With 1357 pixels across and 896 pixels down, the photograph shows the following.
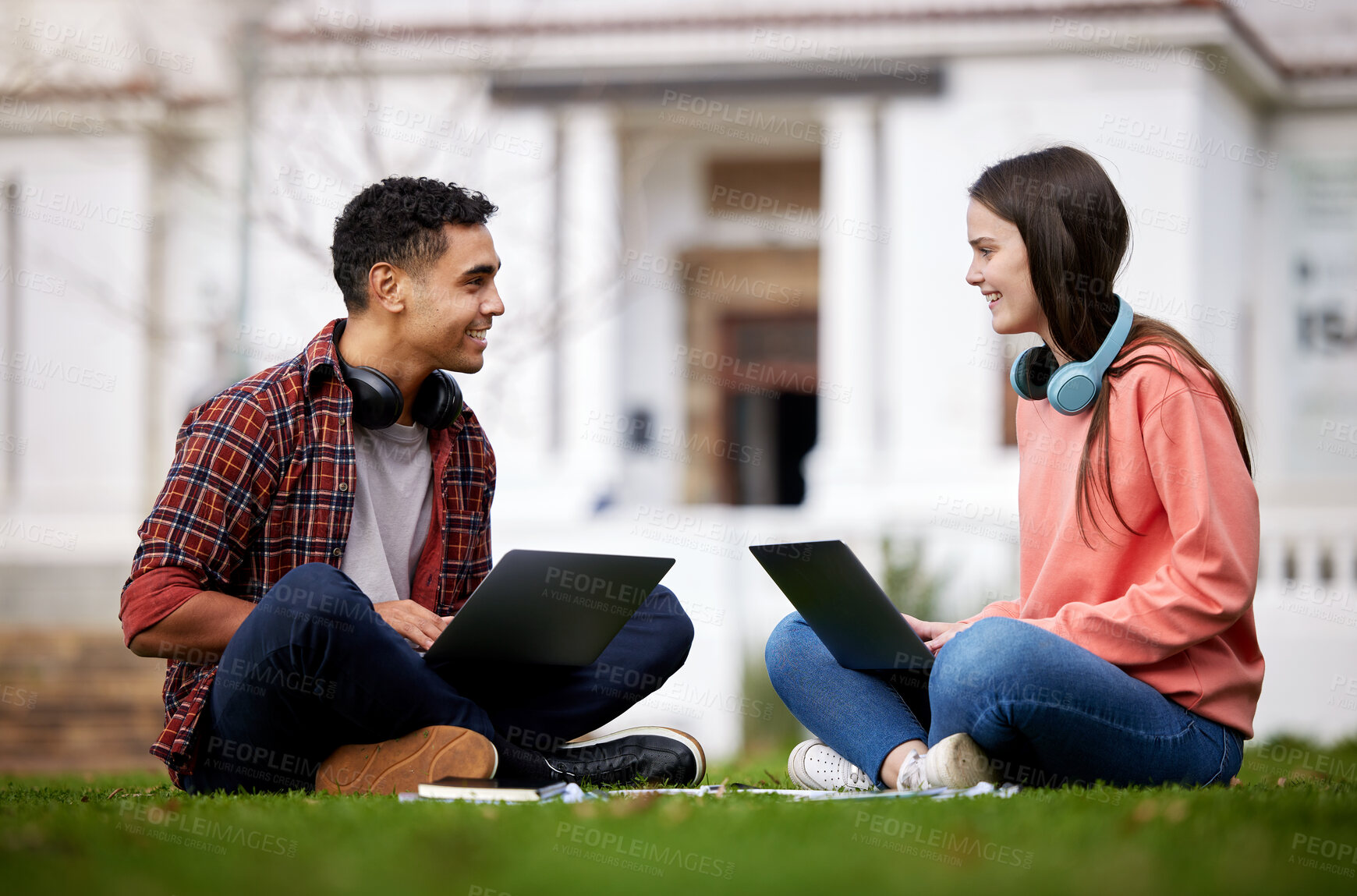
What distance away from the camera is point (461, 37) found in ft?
29.2

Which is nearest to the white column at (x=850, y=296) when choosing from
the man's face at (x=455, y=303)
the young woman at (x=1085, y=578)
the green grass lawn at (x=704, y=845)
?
the man's face at (x=455, y=303)

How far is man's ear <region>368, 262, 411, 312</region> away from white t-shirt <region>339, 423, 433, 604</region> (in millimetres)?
312

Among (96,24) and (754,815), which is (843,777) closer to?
(754,815)

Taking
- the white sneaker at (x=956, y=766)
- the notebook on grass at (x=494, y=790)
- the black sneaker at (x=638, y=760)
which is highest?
the white sneaker at (x=956, y=766)

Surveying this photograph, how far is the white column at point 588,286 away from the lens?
32.0ft

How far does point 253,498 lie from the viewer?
9.30 ft

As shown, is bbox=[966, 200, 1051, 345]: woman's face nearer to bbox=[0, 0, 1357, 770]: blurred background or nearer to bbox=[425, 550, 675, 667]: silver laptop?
bbox=[425, 550, 675, 667]: silver laptop

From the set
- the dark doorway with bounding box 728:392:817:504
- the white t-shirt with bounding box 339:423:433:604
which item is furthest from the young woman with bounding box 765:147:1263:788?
the dark doorway with bounding box 728:392:817:504

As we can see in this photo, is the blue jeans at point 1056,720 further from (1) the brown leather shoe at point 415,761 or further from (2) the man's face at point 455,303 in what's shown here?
(2) the man's face at point 455,303

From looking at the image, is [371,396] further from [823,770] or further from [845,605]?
[823,770]

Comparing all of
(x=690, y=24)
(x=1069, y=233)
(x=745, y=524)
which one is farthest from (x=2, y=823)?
(x=690, y=24)

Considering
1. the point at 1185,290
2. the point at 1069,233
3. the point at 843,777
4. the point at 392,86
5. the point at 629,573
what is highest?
the point at 392,86

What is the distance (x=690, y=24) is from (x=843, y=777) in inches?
301

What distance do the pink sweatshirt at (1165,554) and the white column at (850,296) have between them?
6.90 metres
